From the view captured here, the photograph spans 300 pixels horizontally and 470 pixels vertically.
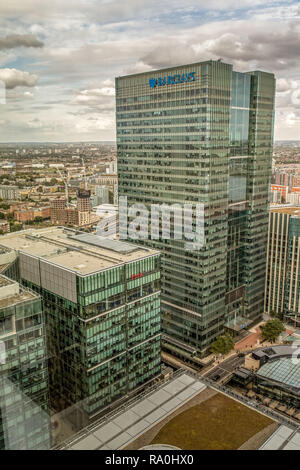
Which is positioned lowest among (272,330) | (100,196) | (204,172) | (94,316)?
(272,330)

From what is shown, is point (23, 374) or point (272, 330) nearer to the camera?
point (23, 374)

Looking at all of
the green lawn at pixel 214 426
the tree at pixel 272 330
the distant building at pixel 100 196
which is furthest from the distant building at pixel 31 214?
the tree at pixel 272 330

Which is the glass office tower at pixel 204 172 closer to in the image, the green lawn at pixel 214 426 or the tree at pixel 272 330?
the tree at pixel 272 330

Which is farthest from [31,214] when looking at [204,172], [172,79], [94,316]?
[172,79]

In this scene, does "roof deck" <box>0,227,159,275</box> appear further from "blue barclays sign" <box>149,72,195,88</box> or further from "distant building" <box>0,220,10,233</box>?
"blue barclays sign" <box>149,72,195,88</box>

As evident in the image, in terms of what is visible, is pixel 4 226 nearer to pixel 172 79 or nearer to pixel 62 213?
pixel 62 213

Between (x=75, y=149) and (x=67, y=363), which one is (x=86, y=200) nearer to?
(x=75, y=149)
